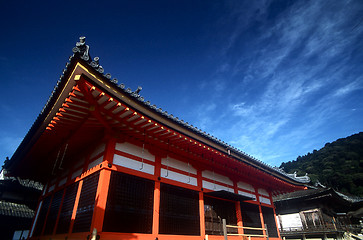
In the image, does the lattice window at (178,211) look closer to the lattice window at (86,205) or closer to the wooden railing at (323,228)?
the lattice window at (86,205)

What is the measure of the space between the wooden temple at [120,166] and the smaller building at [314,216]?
1121cm

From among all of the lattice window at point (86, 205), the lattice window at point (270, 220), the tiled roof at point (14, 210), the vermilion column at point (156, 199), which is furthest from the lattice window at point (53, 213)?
the lattice window at point (270, 220)

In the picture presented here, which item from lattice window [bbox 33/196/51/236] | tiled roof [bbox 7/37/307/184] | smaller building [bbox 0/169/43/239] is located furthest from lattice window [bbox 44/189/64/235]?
smaller building [bbox 0/169/43/239]

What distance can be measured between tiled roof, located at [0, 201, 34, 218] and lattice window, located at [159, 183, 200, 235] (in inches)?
508

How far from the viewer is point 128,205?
21.9ft

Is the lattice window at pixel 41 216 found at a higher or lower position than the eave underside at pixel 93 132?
lower

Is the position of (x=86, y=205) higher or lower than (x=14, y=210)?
lower

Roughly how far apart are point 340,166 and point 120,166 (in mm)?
68833

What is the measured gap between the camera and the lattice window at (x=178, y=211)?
7.48 m

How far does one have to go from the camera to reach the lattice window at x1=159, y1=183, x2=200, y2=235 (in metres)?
7.48

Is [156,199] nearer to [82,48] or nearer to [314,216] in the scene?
[82,48]

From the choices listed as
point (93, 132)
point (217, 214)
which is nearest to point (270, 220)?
point (217, 214)

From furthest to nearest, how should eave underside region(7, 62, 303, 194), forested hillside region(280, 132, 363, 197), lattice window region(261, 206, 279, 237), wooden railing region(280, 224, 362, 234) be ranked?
1. forested hillside region(280, 132, 363, 197)
2. wooden railing region(280, 224, 362, 234)
3. lattice window region(261, 206, 279, 237)
4. eave underside region(7, 62, 303, 194)

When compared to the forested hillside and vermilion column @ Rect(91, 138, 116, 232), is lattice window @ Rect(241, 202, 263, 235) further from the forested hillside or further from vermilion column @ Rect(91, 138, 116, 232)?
the forested hillside
